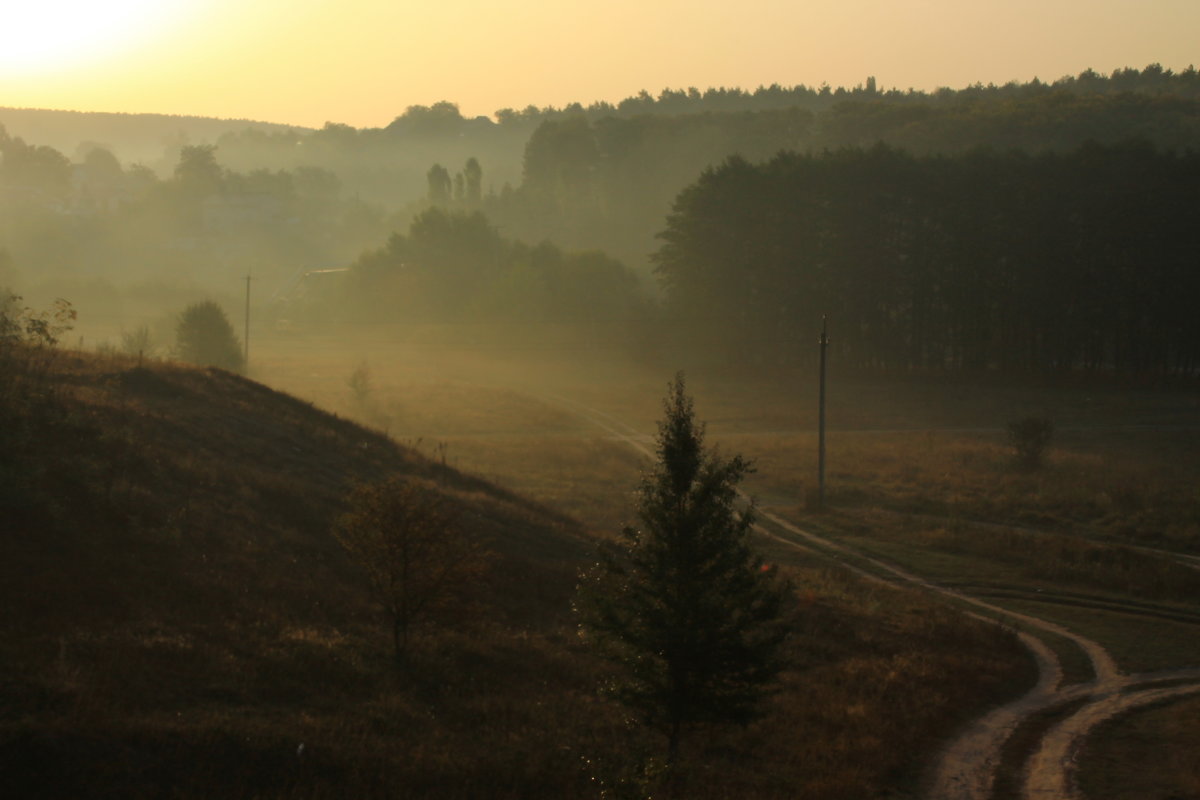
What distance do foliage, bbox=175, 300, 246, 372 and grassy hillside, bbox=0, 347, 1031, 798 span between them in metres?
39.6

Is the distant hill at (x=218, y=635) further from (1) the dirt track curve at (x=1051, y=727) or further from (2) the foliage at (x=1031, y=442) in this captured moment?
(2) the foliage at (x=1031, y=442)

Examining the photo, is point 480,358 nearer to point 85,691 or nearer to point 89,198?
point 85,691

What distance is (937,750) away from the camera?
54.7ft

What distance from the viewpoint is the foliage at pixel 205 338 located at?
66.4 meters

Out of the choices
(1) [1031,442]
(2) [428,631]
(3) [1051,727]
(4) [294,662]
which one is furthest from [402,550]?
(1) [1031,442]

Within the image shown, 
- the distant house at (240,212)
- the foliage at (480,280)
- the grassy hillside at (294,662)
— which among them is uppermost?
the distant house at (240,212)

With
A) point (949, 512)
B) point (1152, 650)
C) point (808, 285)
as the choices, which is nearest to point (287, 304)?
point (808, 285)

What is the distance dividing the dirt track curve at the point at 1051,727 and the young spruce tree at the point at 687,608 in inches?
150

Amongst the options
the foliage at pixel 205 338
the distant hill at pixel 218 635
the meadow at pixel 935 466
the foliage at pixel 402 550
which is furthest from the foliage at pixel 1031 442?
the foliage at pixel 205 338

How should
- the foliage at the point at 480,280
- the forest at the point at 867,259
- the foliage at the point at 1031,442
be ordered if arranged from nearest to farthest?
the foliage at the point at 1031,442
the forest at the point at 867,259
the foliage at the point at 480,280

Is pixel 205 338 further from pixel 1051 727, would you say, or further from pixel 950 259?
pixel 1051 727

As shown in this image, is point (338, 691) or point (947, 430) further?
point (947, 430)

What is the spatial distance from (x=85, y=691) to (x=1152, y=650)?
74.3ft

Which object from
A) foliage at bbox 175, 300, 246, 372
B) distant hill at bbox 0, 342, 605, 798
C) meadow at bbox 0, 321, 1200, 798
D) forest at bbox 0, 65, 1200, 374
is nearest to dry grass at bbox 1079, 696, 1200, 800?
meadow at bbox 0, 321, 1200, 798
